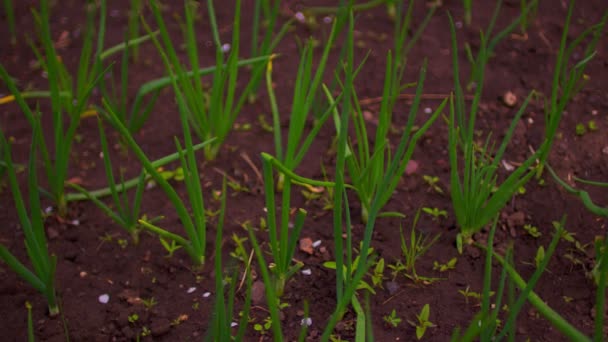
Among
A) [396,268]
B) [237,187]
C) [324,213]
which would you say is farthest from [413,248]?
[237,187]

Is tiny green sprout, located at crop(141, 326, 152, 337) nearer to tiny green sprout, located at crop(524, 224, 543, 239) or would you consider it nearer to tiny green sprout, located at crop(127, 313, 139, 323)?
tiny green sprout, located at crop(127, 313, 139, 323)

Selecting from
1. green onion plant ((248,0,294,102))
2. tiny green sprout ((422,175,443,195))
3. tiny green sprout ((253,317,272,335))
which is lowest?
tiny green sprout ((253,317,272,335))

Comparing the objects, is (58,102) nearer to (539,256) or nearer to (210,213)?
(210,213)

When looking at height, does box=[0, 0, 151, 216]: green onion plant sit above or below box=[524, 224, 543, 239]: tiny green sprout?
above

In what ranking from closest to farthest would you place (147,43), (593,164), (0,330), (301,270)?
(0,330)
(301,270)
(593,164)
(147,43)

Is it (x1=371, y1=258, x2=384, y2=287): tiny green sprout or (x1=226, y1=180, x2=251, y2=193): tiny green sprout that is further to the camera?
(x1=226, y1=180, x2=251, y2=193): tiny green sprout

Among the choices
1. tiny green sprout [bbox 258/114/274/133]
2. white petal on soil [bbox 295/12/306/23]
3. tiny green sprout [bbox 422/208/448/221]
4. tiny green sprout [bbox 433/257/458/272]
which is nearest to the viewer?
tiny green sprout [bbox 433/257/458/272]

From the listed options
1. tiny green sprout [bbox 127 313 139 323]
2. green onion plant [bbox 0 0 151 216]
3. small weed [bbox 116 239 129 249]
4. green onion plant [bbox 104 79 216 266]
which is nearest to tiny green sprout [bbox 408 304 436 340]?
green onion plant [bbox 104 79 216 266]

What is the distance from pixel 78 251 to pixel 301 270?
0.54 m

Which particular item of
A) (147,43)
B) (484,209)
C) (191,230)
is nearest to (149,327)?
(191,230)

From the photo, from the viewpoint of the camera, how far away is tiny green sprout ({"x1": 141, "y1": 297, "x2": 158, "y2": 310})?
56.5 inches

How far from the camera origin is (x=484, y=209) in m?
1.41

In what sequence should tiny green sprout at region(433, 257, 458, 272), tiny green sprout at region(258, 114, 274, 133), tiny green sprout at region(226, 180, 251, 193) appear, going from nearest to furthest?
1. tiny green sprout at region(433, 257, 458, 272)
2. tiny green sprout at region(226, 180, 251, 193)
3. tiny green sprout at region(258, 114, 274, 133)

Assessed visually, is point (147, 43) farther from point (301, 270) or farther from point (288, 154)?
point (301, 270)
